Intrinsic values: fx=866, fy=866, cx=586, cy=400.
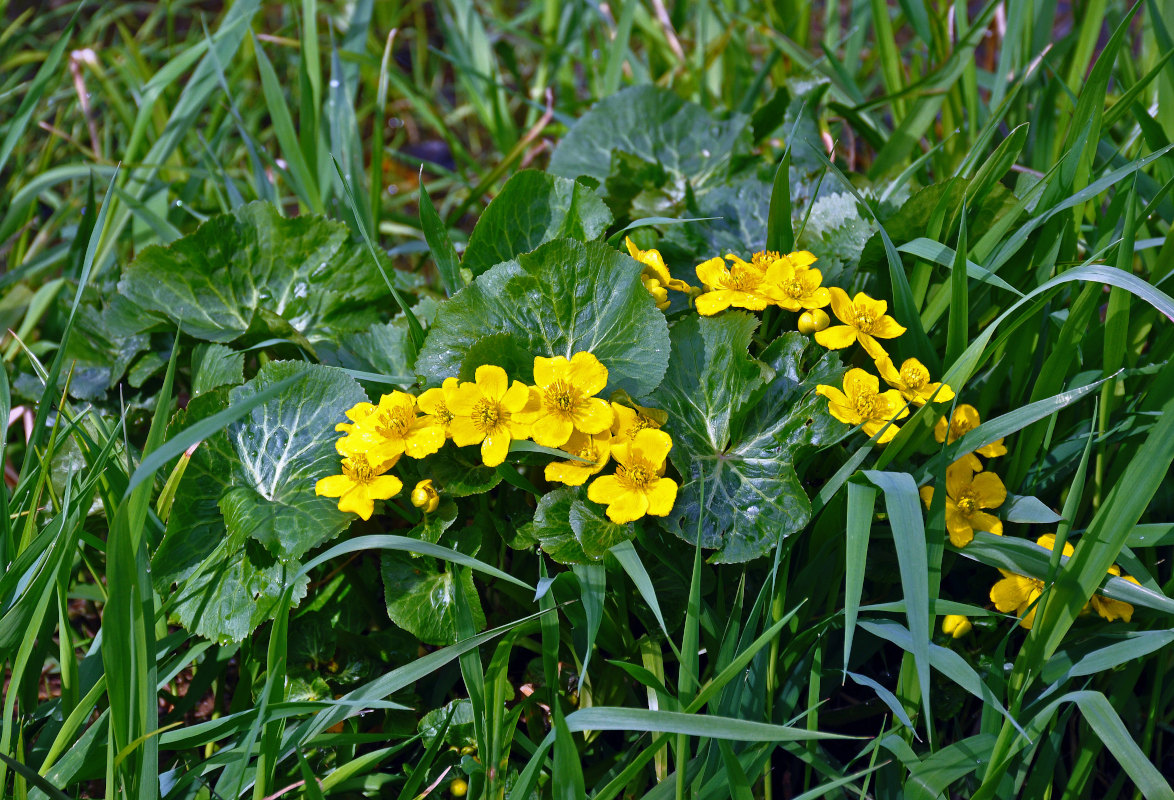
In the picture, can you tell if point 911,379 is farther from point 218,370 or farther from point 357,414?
point 218,370

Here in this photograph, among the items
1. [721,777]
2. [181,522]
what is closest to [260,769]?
[181,522]

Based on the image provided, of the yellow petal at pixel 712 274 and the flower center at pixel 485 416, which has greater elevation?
the yellow petal at pixel 712 274

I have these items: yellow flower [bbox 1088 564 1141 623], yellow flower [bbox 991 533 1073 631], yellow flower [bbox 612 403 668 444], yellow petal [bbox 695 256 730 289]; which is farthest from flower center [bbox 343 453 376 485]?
yellow flower [bbox 1088 564 1141 623]

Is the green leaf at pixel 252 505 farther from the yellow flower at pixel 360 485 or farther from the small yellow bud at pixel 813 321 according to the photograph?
the small yellow bud at pixel 813 321

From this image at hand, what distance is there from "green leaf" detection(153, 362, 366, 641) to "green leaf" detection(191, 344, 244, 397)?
0.28 feet

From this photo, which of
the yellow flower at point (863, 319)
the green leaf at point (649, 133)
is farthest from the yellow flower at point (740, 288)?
the green leaf at point (649, 133)

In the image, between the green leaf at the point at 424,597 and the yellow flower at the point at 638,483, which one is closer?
the yellow flower at the point at 638,483

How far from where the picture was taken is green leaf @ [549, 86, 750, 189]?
229cm

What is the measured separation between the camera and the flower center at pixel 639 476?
4.07 ft

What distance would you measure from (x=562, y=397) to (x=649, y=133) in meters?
1.27

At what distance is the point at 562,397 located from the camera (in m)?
1.27

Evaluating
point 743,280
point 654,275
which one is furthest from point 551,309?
point 743,280

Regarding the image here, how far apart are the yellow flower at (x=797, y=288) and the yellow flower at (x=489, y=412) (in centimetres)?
45

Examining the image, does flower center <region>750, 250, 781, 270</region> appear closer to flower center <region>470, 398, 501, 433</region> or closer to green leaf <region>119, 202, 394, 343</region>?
flower center <region>470, 398, 501, 433</region>
